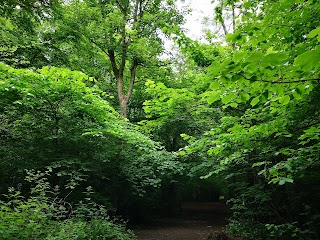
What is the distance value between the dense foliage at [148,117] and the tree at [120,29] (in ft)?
0.23

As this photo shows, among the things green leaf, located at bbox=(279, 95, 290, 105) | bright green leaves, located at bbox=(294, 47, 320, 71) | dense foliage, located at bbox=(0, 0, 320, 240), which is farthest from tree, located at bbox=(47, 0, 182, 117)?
bright green leaves, located at bbox=(294, 47, 320, 71)

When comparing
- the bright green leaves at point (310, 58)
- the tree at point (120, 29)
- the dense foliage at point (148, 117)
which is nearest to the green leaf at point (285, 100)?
the dense foliage at point (148, 117)

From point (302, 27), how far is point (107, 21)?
10.3 metres

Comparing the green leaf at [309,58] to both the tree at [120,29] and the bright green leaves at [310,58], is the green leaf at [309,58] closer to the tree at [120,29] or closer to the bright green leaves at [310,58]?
the bright green leaves at [310,58]

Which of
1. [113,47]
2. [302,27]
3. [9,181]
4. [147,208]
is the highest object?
[113,47]

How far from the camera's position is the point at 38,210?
432 centimetres

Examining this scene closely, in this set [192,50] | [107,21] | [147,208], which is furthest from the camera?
[147,208]

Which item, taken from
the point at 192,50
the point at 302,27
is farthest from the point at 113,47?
the point at 302,27

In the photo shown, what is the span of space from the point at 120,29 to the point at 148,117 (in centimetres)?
603

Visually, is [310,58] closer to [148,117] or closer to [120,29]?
[148,117]

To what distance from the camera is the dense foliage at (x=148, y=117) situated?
7.88 feet

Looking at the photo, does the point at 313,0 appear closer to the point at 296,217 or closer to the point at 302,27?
the point at 302,27

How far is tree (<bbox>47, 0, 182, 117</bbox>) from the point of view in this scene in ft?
37.9

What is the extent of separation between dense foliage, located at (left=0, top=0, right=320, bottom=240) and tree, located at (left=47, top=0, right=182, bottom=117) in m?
0.07
